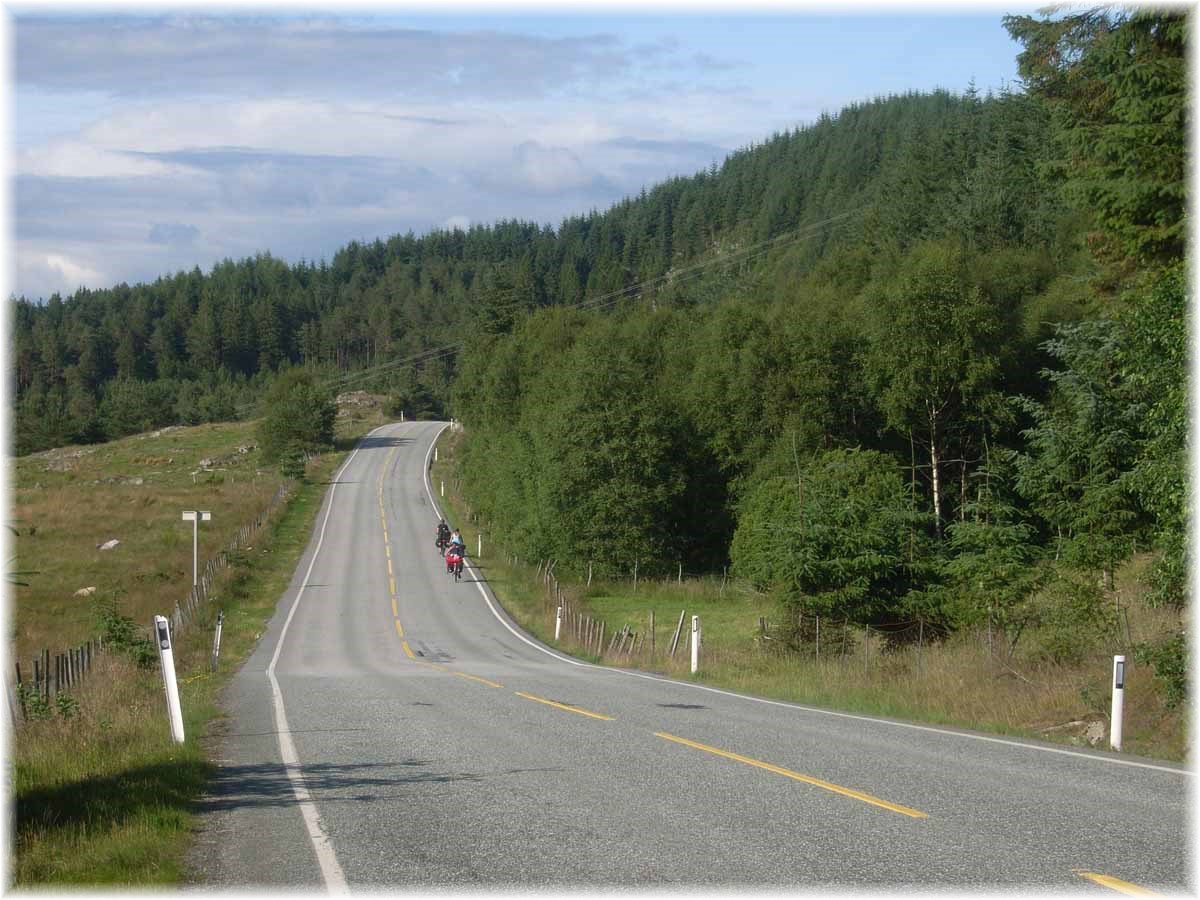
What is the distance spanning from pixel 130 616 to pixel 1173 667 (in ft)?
102

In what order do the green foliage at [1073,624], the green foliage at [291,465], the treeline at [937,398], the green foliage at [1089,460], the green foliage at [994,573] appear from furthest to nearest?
the green foliage at [291,465]
the green foliage at [1089,460]
the green foliage at [994,573]
the treeline at [937,398]
the green foliage at [1073,624]

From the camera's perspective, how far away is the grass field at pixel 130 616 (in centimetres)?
772

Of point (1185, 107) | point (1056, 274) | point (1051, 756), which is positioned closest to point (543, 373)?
point (1056, 274)

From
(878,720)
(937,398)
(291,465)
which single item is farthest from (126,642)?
(291,465)

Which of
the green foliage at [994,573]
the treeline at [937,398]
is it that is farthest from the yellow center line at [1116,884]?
the green foliage at [994,573]

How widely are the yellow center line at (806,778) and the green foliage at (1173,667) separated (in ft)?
17.7

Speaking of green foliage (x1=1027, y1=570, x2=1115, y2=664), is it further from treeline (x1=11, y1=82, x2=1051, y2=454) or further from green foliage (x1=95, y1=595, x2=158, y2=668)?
treeline (x1=11, y1=82, x2=1051, y2=454)

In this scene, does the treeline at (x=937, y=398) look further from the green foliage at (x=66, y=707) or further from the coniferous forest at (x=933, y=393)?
the green foliage at (x=66, y=707)

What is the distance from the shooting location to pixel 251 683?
23.0 metres

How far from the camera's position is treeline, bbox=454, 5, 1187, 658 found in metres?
19.6

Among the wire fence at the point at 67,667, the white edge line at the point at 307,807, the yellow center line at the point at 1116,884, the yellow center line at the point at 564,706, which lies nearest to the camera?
the yellow center line at the point at 1116,884

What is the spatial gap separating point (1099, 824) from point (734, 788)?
2788 millimetres

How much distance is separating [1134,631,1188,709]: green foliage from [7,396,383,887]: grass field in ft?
34.1

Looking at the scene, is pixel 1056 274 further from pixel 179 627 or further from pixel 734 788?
pixel 734 788
